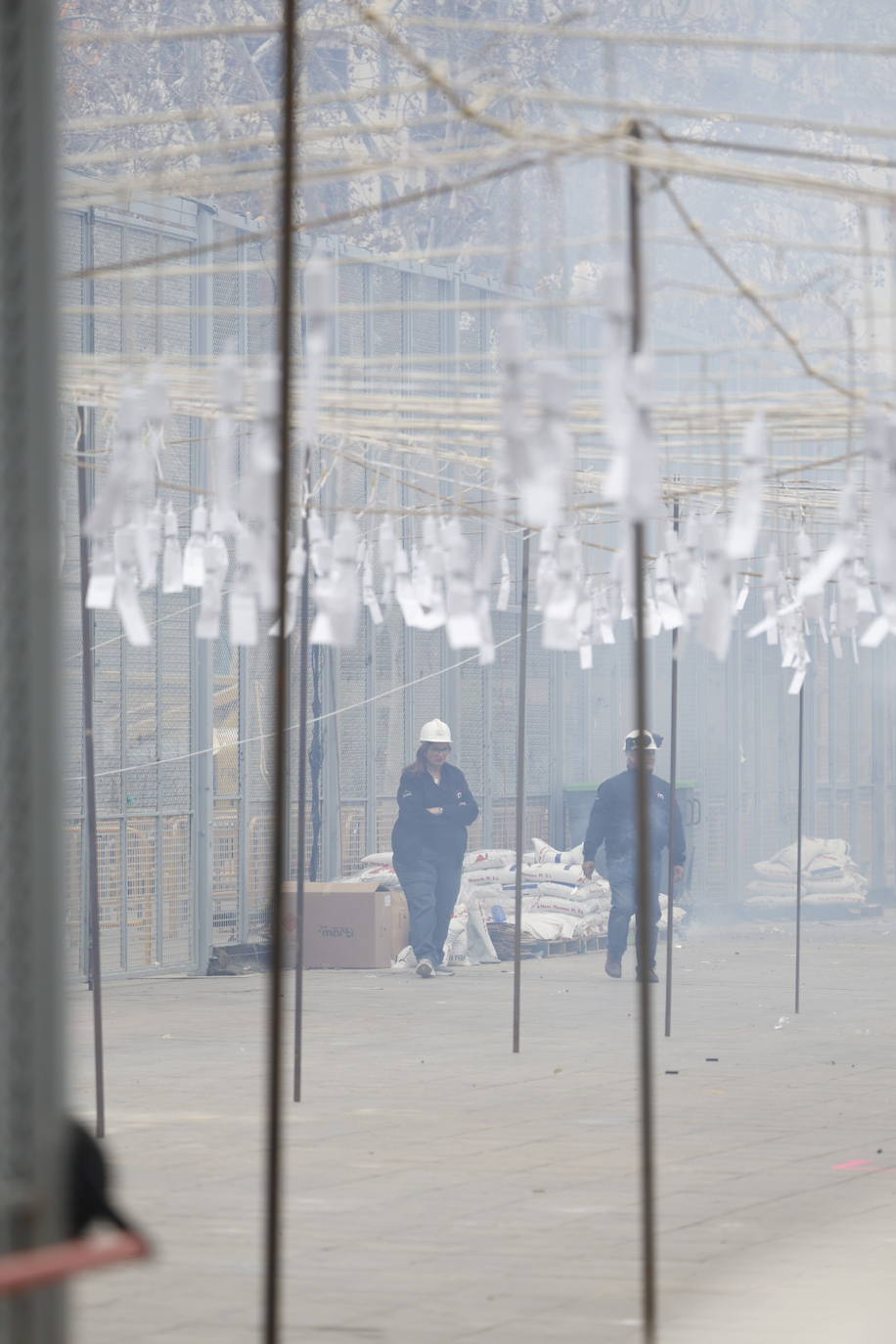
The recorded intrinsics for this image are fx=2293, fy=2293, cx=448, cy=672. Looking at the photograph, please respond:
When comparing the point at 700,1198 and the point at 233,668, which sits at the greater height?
the point at 233,668

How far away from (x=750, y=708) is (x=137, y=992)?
35.5ft

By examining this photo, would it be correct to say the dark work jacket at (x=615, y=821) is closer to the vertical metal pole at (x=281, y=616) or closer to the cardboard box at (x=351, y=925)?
the cardboard box at (x=351, y=925)

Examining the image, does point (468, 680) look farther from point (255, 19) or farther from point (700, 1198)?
point (700, 1198)

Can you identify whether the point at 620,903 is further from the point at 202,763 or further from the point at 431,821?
the point at 202,763

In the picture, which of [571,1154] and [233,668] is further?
[233,668]

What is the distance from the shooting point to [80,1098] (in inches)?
379

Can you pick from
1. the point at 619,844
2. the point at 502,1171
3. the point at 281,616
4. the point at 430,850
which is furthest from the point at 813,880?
the point at 281,616

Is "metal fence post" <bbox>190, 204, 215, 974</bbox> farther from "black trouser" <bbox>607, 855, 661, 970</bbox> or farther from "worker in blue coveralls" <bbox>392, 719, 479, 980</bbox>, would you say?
"black trouser" <bbox>607, 855, 661, 970</bbox>

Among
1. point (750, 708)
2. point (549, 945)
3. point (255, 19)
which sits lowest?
point (549, 945)

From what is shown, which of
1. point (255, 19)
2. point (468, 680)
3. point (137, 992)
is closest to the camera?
point (137, 992)

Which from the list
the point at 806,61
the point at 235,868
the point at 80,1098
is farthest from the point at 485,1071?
the point at 806,61

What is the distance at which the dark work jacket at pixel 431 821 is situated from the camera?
54.0 ft

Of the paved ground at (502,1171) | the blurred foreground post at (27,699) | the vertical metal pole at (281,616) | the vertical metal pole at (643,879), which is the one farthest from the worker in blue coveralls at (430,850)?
the blurred foreground post at (27,699)

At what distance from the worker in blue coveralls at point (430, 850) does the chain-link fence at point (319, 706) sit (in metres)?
1.13
